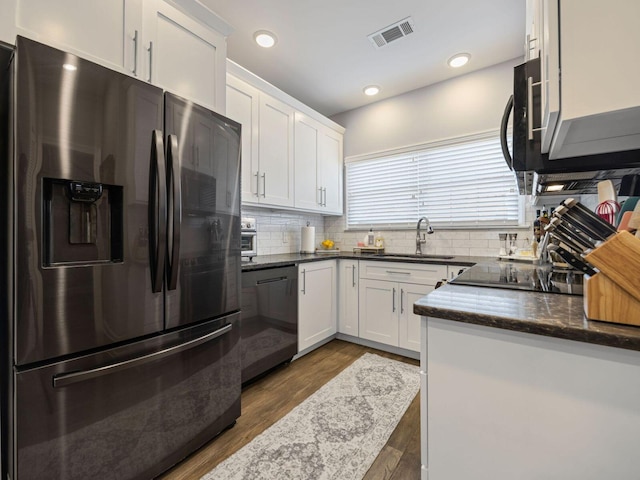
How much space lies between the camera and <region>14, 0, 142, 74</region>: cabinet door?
1.12 metres

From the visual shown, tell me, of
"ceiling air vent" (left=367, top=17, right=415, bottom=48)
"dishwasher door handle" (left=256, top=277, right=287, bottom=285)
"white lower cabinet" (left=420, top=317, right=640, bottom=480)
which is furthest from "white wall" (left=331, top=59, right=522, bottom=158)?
"white lower cabinet" (left=420, top=317, right=640, bottom=480)

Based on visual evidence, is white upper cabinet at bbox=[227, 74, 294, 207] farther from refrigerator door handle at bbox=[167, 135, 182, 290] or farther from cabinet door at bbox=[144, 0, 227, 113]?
refrigerator door handle at bbox=[167, 135, 182, 290]

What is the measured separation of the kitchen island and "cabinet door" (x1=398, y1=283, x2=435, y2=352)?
1.61 m

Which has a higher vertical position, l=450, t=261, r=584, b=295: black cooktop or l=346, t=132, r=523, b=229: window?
l=346, t=132, r=523, b=229: window

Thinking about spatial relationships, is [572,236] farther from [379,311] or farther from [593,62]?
[379,311]

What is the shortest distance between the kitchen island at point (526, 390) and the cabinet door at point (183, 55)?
1677 mm

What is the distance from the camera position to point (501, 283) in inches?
46.7

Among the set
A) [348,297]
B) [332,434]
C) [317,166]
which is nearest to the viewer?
[332,434]

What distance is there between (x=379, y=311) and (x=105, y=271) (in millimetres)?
2244

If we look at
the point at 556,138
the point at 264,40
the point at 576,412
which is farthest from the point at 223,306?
the point at 264,40

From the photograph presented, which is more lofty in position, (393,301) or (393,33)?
(393,33)

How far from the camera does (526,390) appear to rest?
0.74m

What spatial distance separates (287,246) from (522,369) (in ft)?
8.86

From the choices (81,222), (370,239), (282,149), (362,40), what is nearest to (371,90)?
(362,40)
